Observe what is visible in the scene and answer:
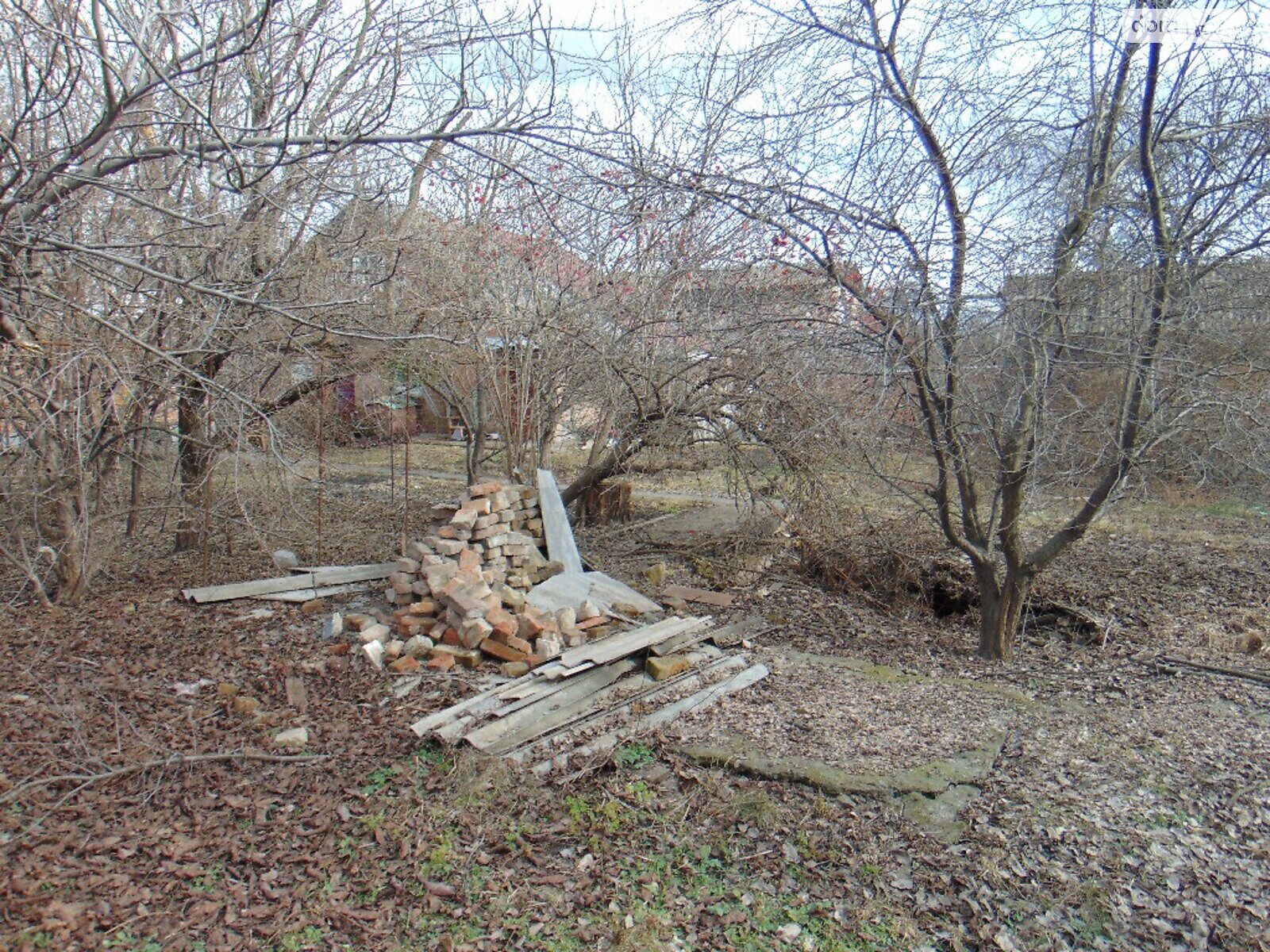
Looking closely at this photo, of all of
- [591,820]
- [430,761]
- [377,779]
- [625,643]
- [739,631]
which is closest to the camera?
[591,820]

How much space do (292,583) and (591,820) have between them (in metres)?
3.64

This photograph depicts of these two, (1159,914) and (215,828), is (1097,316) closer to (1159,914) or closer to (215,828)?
(1159,914)

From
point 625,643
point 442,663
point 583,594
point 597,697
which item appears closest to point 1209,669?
point 625,643

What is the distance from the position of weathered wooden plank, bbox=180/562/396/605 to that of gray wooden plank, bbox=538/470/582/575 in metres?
1.25

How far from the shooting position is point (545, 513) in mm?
7223

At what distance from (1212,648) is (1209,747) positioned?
2.33 meters

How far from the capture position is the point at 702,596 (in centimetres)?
681

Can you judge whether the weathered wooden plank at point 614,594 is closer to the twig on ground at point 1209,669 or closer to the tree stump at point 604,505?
the tree stump at point 604,505

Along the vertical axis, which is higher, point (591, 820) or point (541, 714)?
point (541, 714)

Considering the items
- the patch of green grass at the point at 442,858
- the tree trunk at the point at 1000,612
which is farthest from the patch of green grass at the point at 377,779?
the tree trunk at the point at 1000,612

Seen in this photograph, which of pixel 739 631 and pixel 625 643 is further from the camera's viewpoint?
pixel 739 631

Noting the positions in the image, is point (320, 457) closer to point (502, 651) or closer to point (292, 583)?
point (292, 583)

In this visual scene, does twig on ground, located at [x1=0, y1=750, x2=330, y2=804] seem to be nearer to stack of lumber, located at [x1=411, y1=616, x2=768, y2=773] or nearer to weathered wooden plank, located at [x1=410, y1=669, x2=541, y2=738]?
weathered wooden plank, located at [x1=410, y1=669, x2=541, y2=738]

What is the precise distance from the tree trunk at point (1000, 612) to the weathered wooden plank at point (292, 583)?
4.39 meters
